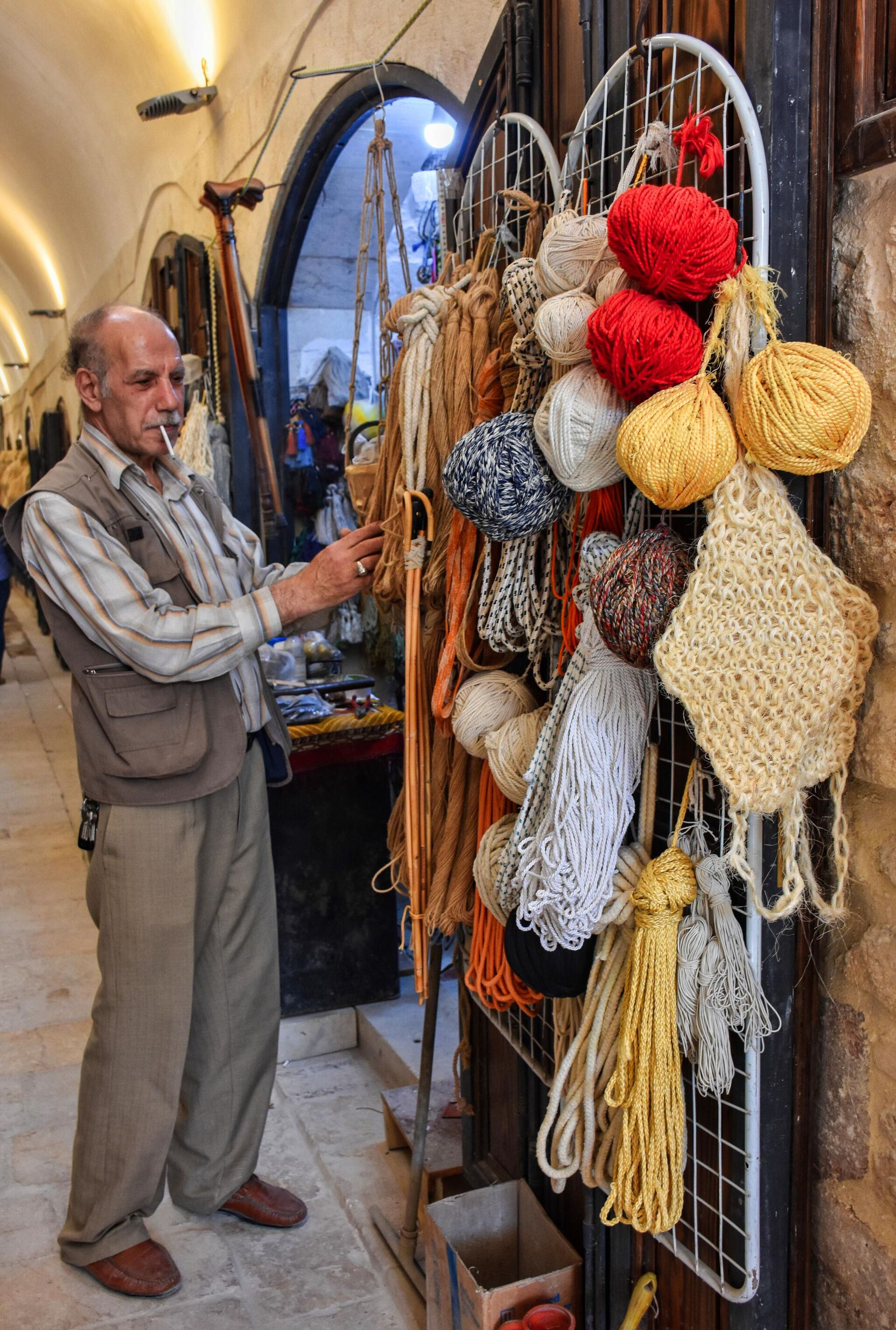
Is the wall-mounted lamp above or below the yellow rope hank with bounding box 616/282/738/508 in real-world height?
above

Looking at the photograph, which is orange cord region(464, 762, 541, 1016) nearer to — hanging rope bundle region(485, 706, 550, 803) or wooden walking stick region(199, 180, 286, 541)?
hanging rope bundle region(485, 706, 550, 803)

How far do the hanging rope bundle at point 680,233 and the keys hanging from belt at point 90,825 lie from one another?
137 cm

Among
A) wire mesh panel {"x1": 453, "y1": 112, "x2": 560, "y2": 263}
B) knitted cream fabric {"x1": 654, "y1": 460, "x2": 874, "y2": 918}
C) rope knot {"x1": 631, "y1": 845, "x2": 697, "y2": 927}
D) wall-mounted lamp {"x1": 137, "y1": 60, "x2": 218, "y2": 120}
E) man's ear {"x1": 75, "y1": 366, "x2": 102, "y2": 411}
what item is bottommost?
rope knot {"x1": 631, "y1": 845, "x2": 697, "y2": 927}

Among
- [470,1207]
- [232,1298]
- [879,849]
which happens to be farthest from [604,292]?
[232,1298]

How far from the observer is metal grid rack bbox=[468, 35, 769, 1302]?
3.89ft

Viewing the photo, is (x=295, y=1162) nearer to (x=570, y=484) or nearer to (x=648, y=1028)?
(x=648, y=1028)

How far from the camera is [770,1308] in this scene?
135 centimetres

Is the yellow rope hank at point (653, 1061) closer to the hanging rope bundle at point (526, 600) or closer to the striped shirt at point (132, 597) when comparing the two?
the hanging rope bundle at point (526, 600)

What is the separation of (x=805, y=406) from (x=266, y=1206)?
1.86 meters

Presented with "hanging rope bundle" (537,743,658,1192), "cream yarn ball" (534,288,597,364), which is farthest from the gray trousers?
"cream yarn ball" (534,288,597,364)

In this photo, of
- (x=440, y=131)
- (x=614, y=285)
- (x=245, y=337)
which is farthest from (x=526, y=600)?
(x=245, y=337)

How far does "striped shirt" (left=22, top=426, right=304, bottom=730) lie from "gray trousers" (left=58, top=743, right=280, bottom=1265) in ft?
0.96

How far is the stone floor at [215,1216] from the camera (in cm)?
198

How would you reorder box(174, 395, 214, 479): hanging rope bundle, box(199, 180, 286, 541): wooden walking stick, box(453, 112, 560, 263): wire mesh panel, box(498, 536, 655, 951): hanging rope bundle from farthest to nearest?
box(174, 395, 214, 479): hanging rope bundle → box(199, 180, 286, 541): wooden walking stick → box(453, 112, 560, 263): wire mesh panel → box(498, 536, 655, 951): hanging rope bundle
